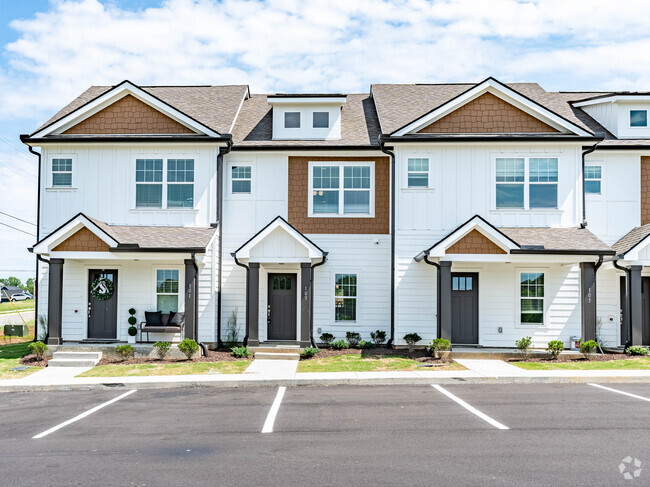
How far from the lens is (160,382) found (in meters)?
12.8

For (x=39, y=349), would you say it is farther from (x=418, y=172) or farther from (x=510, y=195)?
(x=510, y=195)

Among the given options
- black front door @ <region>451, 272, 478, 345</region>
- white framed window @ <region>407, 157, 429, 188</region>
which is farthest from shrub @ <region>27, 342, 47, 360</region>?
black front door @ <region>451, 272, 478, 345</region>

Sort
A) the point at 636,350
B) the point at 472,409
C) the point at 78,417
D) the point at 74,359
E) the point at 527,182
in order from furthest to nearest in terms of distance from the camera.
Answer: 1. the point at 527,182
2. the point at 636,350
3. the point at 74,359
4. the point at 472,409
5. the point at 78,417

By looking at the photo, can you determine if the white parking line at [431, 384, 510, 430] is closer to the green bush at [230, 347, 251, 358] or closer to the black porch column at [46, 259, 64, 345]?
the green bush at [230, 347, 251, 358]

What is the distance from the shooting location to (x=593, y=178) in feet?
59.2

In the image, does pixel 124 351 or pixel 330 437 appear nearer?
pixel 330 437

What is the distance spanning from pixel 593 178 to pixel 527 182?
251 cm

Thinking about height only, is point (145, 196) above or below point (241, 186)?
below

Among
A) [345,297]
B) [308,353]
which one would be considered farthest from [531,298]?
[308,353]

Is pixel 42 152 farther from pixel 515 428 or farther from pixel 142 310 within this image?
pixel 515 428

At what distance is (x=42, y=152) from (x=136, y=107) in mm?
3349

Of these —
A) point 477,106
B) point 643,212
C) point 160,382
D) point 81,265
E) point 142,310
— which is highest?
point 477,106

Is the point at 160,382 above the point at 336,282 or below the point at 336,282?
below

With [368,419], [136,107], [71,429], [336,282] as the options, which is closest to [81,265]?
[136,107]
